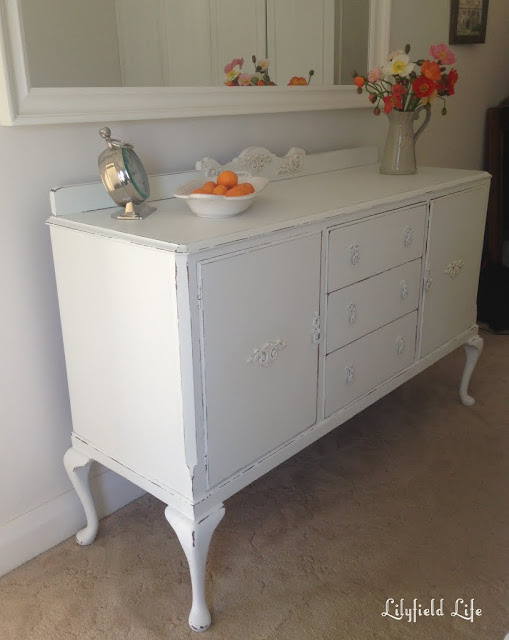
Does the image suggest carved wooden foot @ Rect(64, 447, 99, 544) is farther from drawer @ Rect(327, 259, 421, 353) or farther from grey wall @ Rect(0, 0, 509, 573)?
drawer @ Rect(327, 259, 421, 353)

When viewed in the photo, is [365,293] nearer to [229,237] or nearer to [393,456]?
[229,237]

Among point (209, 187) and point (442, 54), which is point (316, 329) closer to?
point (209, 187)

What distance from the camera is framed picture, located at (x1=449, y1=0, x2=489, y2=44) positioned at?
A: 271 cm

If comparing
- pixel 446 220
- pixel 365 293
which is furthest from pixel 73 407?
pixel 446 220

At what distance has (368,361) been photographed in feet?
5.86

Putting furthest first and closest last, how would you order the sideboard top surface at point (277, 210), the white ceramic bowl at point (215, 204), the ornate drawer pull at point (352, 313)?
the ornate drawer pull at point (352, 313)
the white ceramic bowl at point (215, 204)
the sideboard top surface at point (277, 210)

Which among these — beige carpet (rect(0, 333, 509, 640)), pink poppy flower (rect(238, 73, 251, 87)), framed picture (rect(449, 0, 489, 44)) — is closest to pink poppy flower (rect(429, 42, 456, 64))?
pink poppy flower (rect(238, 73, 251, 87))

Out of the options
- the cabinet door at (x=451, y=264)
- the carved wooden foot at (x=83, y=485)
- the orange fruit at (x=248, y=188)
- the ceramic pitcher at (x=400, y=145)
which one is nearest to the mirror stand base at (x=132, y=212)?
the orange fruit at (x=248, y=188)

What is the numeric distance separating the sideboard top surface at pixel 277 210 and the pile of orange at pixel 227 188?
0.05 m

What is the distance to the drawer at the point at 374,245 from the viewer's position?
1.56 metres

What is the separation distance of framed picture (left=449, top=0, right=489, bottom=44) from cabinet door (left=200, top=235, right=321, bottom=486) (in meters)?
1.76

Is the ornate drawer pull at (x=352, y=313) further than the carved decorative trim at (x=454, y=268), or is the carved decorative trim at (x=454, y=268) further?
the carved decorative trim at (x=454, y=268)

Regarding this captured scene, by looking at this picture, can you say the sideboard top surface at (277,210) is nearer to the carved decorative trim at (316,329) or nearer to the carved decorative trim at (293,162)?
the carved decorative trim at (293,162)

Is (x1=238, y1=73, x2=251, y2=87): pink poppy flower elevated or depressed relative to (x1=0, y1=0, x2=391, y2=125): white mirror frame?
elevated
